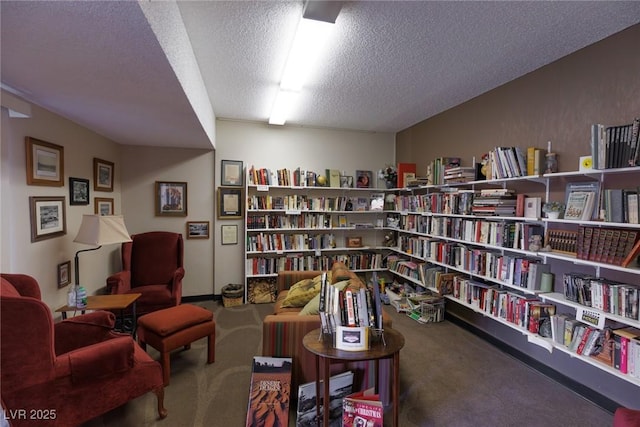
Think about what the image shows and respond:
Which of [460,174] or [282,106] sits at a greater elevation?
[282,106]

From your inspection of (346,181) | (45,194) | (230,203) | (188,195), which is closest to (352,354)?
(45,194)

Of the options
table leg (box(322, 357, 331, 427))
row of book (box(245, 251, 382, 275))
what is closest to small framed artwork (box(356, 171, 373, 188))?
row of book (box(245, 251, 382, 275))

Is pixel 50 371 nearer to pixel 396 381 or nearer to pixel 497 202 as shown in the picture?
pixel 396 381

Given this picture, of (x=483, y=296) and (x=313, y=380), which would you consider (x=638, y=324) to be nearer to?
(x=483, y=296)

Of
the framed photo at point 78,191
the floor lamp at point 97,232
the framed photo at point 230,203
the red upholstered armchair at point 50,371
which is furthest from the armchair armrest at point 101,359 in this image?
the framed photo at point 230,203

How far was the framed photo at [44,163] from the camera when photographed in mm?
2281

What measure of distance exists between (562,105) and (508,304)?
180cm

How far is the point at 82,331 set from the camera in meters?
2.03

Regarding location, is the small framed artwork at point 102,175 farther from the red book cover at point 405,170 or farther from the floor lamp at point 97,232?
the red book cover at point 405,170

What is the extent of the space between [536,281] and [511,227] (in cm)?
52

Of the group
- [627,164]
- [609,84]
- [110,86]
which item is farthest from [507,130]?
[110,86]

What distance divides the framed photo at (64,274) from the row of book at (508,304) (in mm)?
4027

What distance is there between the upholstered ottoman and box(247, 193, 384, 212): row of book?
1.96 meters

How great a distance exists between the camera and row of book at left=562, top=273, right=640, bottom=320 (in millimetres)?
1912
